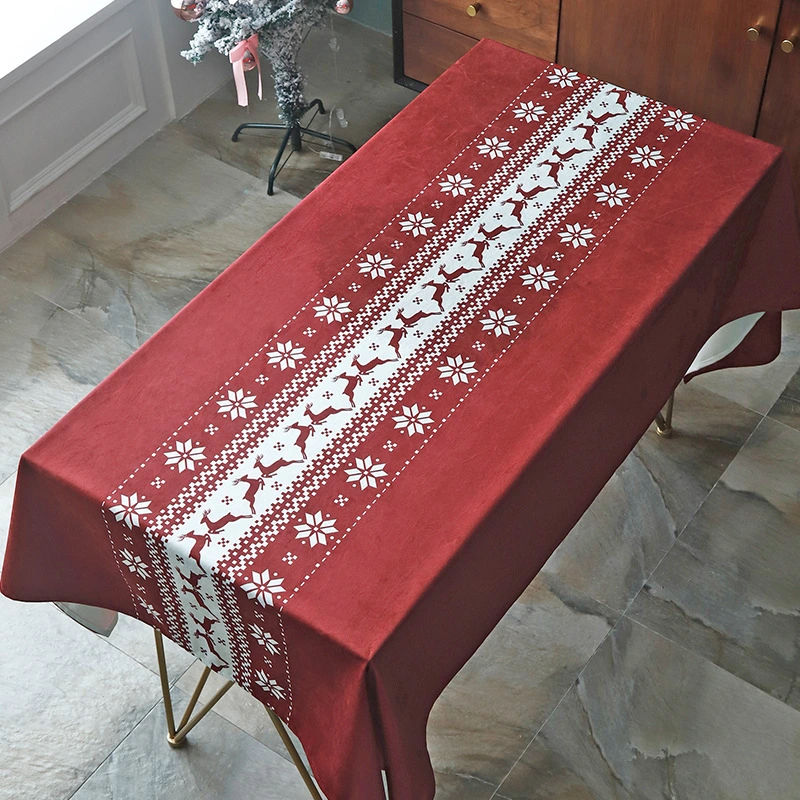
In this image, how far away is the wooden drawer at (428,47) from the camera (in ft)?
11.4

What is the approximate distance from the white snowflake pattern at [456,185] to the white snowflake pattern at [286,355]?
503 mm

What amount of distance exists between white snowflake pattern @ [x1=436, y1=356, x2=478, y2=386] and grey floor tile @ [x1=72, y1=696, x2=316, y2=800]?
3.12 feet

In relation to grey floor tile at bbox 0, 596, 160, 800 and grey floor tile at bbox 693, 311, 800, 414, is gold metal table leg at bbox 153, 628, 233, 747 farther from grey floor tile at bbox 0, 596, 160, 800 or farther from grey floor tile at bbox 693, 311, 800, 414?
grey floor tile at bbox 693, 311, 800, 414

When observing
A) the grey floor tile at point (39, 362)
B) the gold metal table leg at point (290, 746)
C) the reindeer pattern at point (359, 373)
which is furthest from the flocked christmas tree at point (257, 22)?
the gold metal table leg at point (290, 746)

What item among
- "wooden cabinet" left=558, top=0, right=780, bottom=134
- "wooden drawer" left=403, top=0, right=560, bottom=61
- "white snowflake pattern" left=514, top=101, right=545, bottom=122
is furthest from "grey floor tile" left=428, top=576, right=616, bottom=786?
"wooden drawer" left=403, top=0, right=560, bottom=61

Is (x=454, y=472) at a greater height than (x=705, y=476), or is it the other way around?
(x=454, y=472)

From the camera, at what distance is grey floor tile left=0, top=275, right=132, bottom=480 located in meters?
2.98

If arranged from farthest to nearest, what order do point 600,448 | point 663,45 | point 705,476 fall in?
point 663,45 < point 705,476 < point 600,448

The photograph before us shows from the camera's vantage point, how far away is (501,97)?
8.00ft

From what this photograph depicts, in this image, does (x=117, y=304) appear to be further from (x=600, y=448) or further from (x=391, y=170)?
(x=600, y=448)

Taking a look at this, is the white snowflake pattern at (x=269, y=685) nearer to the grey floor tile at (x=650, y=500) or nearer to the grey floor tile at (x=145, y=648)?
the grey floor tile at (x=145, y=648)

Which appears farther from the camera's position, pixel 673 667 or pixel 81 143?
pixel 81 143

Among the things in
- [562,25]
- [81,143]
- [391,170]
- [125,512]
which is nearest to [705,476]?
[391,170]

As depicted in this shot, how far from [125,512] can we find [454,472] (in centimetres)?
51
